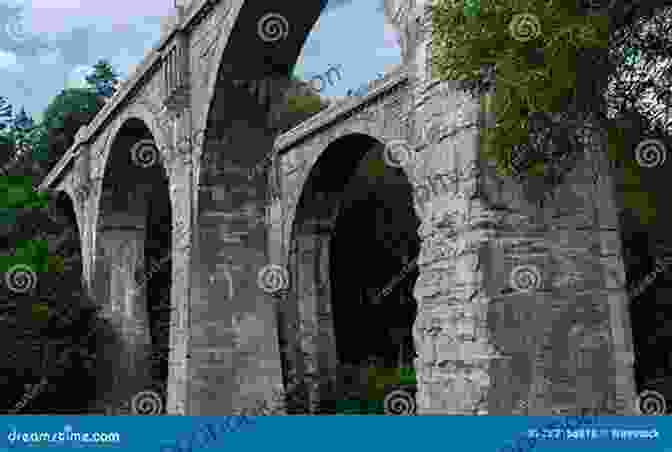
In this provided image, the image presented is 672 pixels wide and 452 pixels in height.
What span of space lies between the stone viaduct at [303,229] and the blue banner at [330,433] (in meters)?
0.42

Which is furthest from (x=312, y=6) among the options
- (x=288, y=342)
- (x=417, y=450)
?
(x=288, y=342)

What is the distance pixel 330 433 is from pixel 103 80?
87.6 ft

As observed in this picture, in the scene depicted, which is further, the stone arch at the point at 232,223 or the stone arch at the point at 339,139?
the stone arch at the point at 339,139

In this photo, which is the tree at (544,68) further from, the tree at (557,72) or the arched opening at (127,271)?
the arched opening at (127,271)

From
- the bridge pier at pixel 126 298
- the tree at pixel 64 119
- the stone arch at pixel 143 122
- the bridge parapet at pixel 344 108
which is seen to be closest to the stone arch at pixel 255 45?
the stone arch at pixel 143 122

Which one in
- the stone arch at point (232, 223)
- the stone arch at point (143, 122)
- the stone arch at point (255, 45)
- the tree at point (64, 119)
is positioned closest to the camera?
the stone arch at point (255, 45)

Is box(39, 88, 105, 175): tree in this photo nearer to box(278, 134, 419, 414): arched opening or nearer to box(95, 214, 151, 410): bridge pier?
box(278, 134, 419, 414): arched opening

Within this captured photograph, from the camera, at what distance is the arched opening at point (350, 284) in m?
17.8

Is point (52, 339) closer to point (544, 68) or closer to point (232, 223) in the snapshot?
point (232, 223)

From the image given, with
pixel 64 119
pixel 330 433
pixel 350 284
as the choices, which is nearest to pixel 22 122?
pixel 64 119

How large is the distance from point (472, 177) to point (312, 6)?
16.9 feet

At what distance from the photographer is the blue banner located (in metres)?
4.07

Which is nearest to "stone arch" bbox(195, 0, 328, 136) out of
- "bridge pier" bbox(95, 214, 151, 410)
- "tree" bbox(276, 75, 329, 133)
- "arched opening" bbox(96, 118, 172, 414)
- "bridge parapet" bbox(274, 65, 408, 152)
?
"bridge parapet" bbox(274, 65, 408, 152)

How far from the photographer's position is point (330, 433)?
4.25 m
